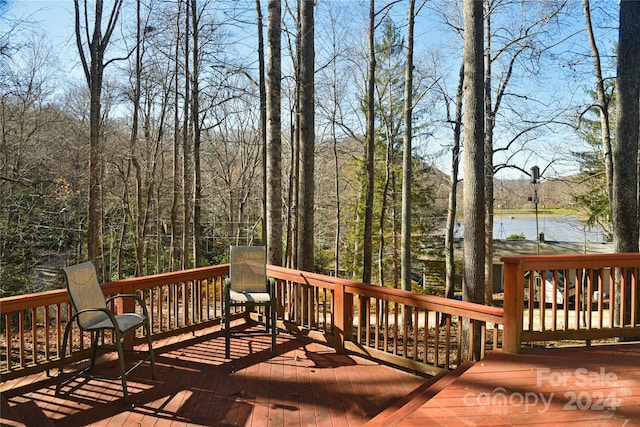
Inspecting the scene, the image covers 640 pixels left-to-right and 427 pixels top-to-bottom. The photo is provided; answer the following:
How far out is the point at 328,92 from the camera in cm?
1423

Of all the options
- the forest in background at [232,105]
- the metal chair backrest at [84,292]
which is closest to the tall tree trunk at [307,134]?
the forest in background at [232,105]

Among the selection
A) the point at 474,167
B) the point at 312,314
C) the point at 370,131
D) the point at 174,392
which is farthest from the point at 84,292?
the point at 370,131

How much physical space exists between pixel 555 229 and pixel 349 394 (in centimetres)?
1995

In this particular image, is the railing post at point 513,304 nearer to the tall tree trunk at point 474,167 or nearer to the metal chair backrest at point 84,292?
Result: the tall tree trunk at point 474,167

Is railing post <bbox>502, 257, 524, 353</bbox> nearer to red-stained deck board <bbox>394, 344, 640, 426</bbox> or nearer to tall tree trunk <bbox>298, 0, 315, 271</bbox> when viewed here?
red-stained deck board <bbox>394, 344, 640, 426</bbox>

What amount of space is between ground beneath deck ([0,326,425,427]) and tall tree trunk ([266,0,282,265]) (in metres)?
1.80

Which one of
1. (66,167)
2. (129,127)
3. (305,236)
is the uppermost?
(129,127)

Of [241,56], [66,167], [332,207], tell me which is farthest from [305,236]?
[332,207]

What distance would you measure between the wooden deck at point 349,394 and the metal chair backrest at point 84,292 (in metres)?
0.57

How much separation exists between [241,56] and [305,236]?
7049mm

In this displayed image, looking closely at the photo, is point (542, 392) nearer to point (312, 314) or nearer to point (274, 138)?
point (312, 314)

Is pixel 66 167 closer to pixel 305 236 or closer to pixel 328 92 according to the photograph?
pixel 328 92

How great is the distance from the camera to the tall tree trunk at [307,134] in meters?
6.00

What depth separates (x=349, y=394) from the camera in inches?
126
